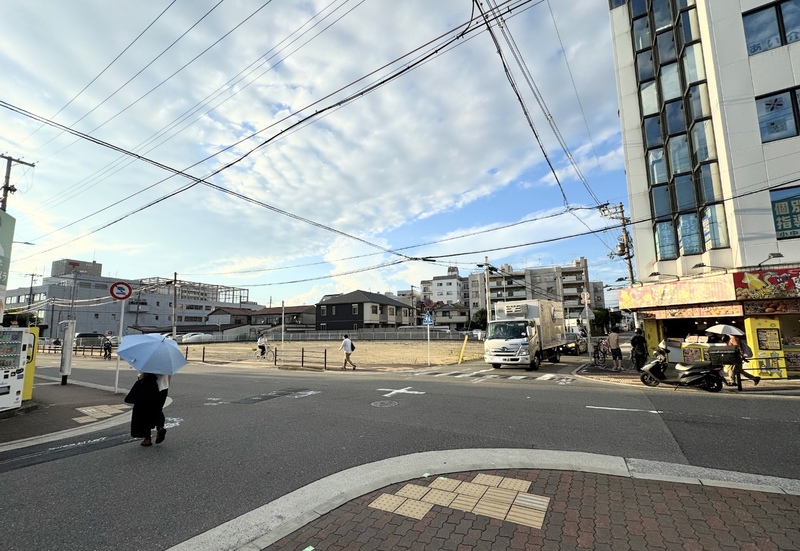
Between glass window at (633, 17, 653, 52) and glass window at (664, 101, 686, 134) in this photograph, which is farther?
glass window at (633, 17, 653, 52)

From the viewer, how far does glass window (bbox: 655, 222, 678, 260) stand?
1869 cm

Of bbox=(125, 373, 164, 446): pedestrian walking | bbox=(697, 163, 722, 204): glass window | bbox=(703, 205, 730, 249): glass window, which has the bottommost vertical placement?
bbox=(125, 373, 164, 446): pedestrian walking

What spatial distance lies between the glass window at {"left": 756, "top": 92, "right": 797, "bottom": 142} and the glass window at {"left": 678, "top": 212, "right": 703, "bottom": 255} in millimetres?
3977

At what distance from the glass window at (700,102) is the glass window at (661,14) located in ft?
15.5

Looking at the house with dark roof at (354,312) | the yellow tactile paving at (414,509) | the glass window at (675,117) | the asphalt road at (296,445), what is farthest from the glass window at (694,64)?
the house with dark roof at (354,312)

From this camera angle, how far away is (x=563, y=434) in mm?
6438

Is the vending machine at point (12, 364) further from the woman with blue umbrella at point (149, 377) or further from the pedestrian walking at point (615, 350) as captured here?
the pedestrian walking at point (615, 350)

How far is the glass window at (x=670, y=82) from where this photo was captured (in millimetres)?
18203

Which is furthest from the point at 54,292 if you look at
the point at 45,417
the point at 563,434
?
the point at 563,434

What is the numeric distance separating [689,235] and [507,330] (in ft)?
30.9

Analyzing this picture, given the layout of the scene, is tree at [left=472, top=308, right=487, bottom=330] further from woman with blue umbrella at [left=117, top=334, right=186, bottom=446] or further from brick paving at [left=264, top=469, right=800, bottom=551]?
brick paving at [left=264, top=469, right=800, bottom=551]

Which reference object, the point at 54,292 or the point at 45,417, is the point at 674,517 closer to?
the point at 45,417

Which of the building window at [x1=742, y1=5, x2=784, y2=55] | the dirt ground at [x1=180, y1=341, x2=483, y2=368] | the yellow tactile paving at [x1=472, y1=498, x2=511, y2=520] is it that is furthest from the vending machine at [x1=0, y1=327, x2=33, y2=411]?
the building window at [x1=742, y1=5, x2=784, y2=55]

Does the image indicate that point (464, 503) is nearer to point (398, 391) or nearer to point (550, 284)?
point (398, 391)
